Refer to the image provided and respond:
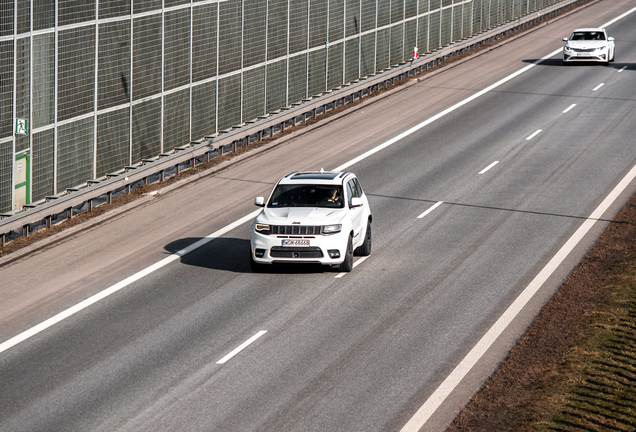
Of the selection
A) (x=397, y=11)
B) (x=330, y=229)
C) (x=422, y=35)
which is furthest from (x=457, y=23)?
(x=330, y=229)

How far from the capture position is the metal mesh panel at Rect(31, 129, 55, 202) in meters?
22.0

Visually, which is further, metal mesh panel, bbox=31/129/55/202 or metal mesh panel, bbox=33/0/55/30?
metal mesh panel, bbox=31/129/55/202

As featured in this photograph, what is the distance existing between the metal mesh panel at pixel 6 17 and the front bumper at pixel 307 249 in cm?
674

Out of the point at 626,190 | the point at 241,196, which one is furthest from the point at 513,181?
the point at 241,196

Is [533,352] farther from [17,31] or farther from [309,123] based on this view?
[309,123]

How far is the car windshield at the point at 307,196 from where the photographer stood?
62.4 ft

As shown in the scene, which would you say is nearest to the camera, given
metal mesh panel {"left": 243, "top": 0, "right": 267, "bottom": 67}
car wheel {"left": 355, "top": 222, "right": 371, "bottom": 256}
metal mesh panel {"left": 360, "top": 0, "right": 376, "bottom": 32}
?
car wheel {"left": 355, "top": 222, "right": 371, "bottom": 256}

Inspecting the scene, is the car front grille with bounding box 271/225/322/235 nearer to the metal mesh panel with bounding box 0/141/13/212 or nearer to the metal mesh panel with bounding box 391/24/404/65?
the metal mesh panel with bounding box 0/141/13/212

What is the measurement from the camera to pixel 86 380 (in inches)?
529

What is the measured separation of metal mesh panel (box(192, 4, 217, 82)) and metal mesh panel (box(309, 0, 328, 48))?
6.38 m

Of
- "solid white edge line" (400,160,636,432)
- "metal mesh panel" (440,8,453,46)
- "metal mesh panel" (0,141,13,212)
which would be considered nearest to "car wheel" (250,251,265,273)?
"solid white edge line" (400,160,636,432)

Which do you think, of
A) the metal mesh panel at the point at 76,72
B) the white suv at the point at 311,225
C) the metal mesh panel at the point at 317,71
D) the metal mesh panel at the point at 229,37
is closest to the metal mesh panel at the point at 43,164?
the metal mesh panel at the point at 76,72

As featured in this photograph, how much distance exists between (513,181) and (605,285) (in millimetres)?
8349

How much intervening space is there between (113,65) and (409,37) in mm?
20497
